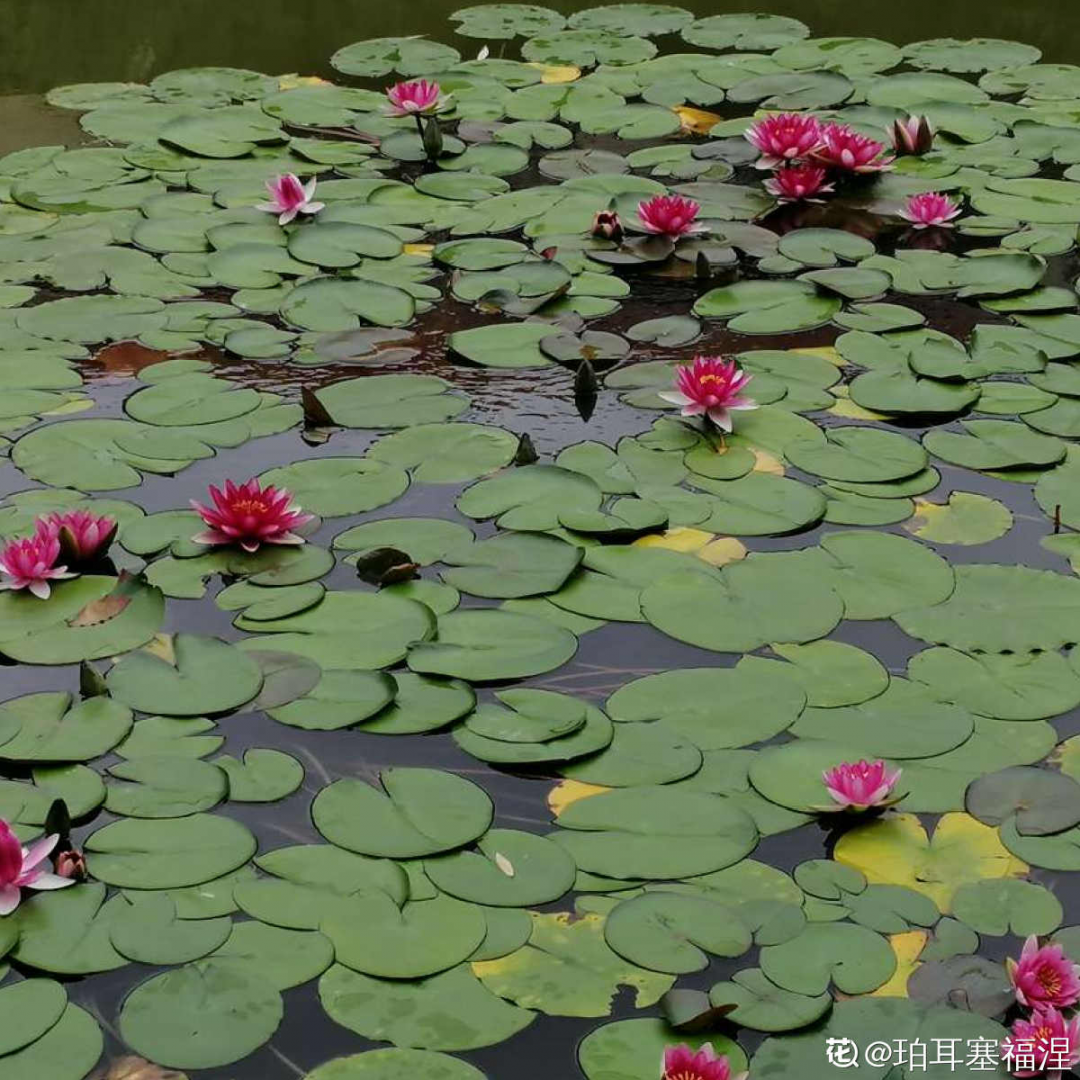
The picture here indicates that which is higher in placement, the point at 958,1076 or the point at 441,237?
the point at 441,237

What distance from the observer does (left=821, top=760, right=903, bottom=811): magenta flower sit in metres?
2.35

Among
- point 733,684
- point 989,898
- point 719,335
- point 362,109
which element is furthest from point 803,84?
point 989,898

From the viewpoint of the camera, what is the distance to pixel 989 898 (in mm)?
2246

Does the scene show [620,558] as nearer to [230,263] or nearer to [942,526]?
[942,526]

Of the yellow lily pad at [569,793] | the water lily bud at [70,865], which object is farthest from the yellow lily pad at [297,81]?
the water lily bud at [70,865]

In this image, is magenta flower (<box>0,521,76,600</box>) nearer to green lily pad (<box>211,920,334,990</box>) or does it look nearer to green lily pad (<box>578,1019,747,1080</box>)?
green lily pad (<box>211,920,334,990</box>)

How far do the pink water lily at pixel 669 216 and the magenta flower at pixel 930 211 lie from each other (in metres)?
0.59

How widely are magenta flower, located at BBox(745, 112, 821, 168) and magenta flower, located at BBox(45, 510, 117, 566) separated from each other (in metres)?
2.42

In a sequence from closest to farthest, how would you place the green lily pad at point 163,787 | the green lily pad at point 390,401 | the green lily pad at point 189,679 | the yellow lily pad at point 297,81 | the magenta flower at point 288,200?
the green lily pad at point 163,787 → the green lily pad at point 189,679 → the green lily pad at point 390,401 → the magenta flower at point 288,200 → the yellow lily pad at point 297,81

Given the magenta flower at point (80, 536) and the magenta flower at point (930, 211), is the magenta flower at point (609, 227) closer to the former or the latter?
the magenta flower at point (930, 211)

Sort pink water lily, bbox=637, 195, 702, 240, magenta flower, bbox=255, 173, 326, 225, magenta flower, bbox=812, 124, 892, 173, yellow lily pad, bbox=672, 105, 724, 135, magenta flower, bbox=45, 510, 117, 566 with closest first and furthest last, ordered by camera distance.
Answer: magenta flower, bbox=45, 510, 117, 566, pink water lily, bbox=637, 195, 702, 240, magenta flower, bbox=255, 173, 326, 225, magenta flower, bbox=812, 124, 892, 173, yellow lily pad, bbox=672, 105, 724, 135

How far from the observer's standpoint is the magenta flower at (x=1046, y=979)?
80.0 inches

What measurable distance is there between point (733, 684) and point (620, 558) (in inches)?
16.5

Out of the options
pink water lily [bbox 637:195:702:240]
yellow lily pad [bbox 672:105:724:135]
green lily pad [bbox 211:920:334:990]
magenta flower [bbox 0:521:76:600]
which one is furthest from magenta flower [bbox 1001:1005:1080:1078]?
yellow lily pad [bbox 672:105:724:135]
